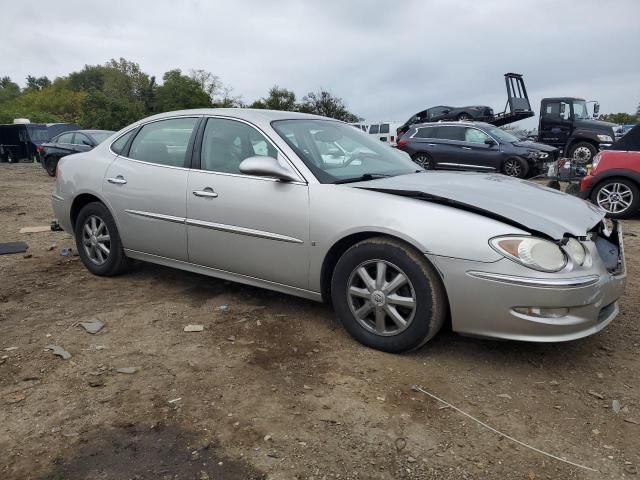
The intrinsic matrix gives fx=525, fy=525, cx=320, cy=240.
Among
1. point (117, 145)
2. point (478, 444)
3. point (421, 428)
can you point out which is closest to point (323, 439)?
point (421, 428)

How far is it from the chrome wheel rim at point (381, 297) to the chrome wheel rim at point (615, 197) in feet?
20.7

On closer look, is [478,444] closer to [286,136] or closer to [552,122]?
[286,136]

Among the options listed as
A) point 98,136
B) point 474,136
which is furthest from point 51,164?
point 474,136

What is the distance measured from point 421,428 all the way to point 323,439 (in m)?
0.47

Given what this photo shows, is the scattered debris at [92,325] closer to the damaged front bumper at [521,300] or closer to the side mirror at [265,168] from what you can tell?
the side mirror at [265,168]

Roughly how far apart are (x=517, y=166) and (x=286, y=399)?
37.7ft

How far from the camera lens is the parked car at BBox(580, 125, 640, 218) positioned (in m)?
7.87

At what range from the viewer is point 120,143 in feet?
15.5

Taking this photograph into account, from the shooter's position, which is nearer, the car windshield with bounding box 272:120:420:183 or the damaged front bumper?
the damaged front bumper

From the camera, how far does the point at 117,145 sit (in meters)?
4.72

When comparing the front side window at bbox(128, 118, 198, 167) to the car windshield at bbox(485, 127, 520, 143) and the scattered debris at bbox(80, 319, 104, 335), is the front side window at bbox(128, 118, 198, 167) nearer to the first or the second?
the scattered debris at bbox(80, 319, 104, 335)

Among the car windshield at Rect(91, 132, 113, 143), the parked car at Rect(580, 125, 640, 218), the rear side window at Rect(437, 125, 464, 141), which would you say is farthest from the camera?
the car windshield at Rect(91, 132, 113, 143)

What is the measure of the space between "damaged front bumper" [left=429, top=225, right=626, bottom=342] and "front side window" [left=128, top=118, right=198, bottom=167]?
7.49 feet

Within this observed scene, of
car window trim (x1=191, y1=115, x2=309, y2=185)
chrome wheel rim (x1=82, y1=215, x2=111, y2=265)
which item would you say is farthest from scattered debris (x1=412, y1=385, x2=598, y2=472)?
chrome wheel rim (x1=82, y1=215, x2=111, y2=265)
